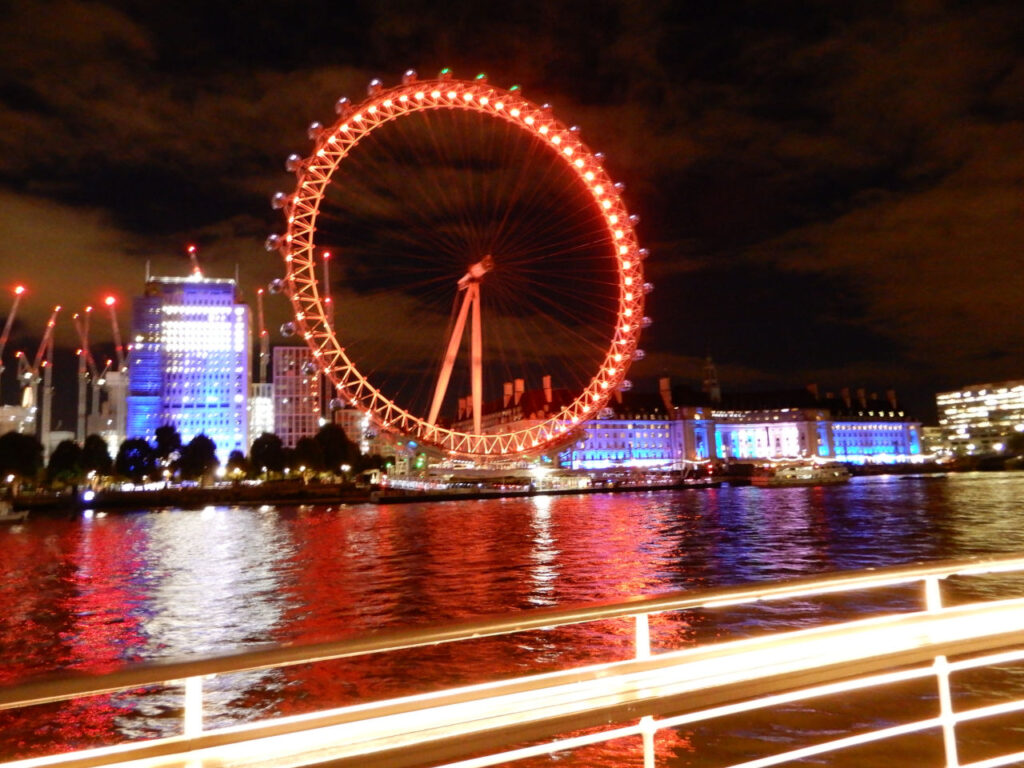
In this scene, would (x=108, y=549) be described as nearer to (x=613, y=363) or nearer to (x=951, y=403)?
(x=613, y=363)

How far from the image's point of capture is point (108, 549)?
95.5ft

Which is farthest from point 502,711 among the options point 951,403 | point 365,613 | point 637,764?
point 951,403

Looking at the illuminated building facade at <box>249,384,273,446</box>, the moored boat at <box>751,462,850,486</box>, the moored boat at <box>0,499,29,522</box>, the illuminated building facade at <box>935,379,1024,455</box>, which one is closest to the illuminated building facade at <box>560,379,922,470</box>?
the illuminated building facade at <box>935,379,1024,455</box>

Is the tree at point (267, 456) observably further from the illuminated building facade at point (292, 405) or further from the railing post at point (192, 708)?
the railing post at point (192, 708)

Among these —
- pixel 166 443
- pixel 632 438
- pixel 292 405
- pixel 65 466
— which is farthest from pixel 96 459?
pixel 292 405

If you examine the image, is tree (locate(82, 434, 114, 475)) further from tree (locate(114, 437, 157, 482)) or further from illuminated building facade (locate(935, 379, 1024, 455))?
illuminated building facade (locate(935, 379, 1024, 455))

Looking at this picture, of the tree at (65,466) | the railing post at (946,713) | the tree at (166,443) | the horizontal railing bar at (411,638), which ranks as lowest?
the railing post at (946,713)

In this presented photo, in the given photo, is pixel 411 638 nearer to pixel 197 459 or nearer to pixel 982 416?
pixel 197 459

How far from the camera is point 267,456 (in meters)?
82.8

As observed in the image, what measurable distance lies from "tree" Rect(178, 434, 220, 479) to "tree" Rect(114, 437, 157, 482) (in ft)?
9.15

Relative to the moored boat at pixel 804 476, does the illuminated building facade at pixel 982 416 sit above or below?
above

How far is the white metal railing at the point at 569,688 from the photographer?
232 cm

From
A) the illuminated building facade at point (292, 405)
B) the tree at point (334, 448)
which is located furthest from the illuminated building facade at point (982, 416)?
the illuminated building facade at point (292, 405)

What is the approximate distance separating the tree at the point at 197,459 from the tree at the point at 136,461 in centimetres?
279
